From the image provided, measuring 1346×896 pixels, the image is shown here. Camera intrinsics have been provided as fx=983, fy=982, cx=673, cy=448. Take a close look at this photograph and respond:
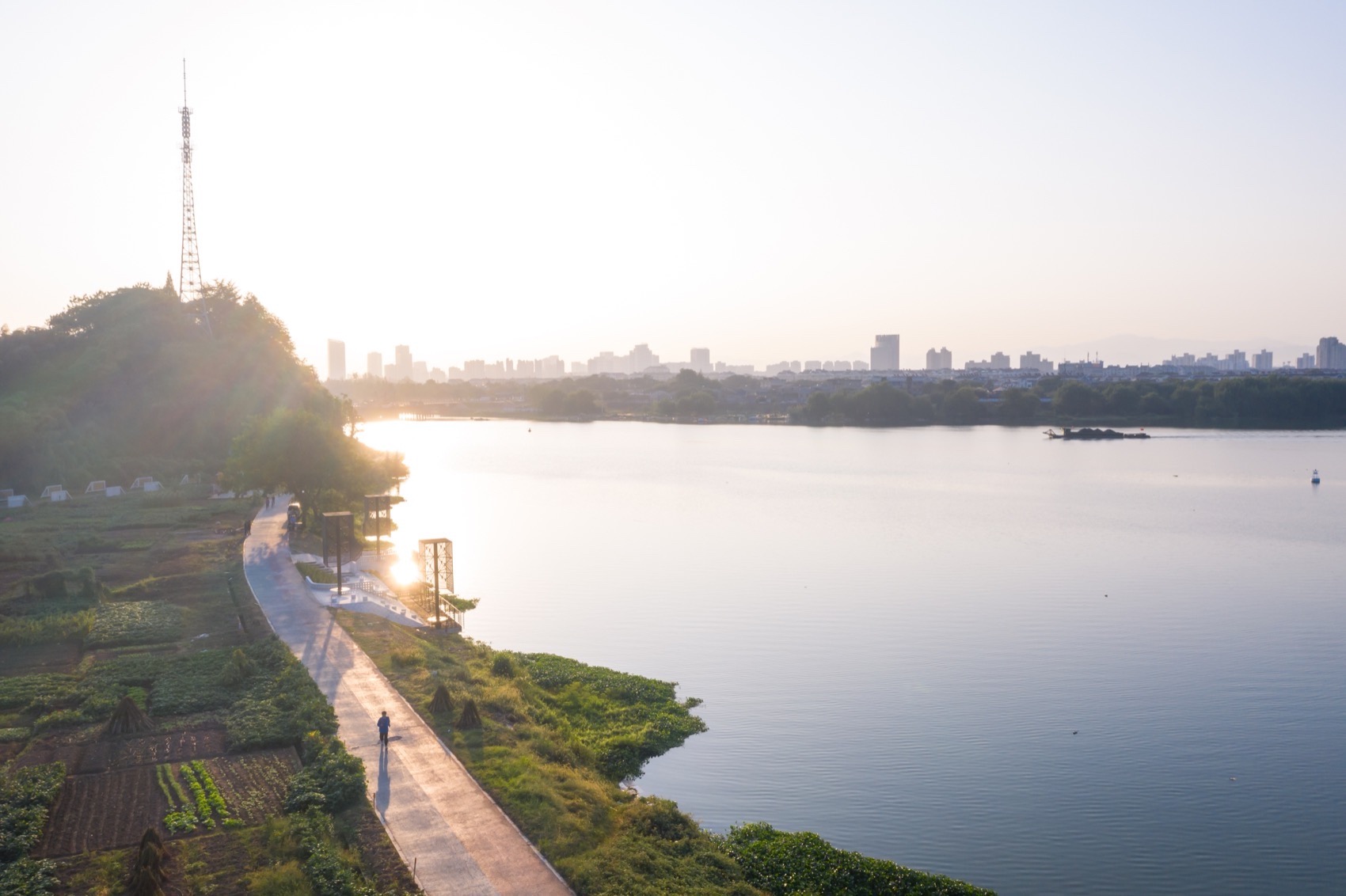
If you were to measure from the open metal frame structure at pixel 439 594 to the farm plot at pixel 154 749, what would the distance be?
29.2 ft

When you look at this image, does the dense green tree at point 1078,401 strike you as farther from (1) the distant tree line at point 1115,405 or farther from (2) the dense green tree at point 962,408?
(2) the dense green tree at point 962,408

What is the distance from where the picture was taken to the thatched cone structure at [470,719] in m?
17.6

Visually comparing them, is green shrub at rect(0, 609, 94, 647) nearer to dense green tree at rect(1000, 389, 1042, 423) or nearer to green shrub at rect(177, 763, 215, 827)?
green shrub at rect(177, 763, 215, 827)

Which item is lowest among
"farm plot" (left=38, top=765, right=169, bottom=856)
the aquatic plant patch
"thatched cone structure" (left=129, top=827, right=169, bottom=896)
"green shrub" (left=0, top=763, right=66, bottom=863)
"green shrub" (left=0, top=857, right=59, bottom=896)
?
the aquatic plant patch

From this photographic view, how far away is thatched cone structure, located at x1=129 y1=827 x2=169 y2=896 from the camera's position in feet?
37.4

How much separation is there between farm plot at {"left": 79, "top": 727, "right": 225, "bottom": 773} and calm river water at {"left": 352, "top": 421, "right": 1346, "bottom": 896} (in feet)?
25.3

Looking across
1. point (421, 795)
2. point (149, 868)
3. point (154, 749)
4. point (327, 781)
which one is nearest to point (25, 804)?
point (154, 749)

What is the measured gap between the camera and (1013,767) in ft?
60.1

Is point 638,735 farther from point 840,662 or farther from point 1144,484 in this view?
point 1144,484

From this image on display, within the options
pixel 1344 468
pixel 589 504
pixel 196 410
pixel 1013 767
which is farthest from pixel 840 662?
pixel 1344 468

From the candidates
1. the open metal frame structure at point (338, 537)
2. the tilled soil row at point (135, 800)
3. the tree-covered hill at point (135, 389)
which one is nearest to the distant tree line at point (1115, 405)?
the tree-covered hill at point (135, 389)

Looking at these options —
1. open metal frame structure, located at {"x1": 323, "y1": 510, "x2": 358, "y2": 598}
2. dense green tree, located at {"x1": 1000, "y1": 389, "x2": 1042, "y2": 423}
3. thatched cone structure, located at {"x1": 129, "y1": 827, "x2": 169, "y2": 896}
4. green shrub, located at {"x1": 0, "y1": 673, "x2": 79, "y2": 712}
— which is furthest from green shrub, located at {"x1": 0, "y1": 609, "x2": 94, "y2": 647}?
dense green tree, located at {"x1": 1000, "y1": 389, "x2": 1042, "y2": 423}

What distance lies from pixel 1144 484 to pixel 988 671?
142 feet

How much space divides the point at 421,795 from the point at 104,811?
→ 4.50 m
